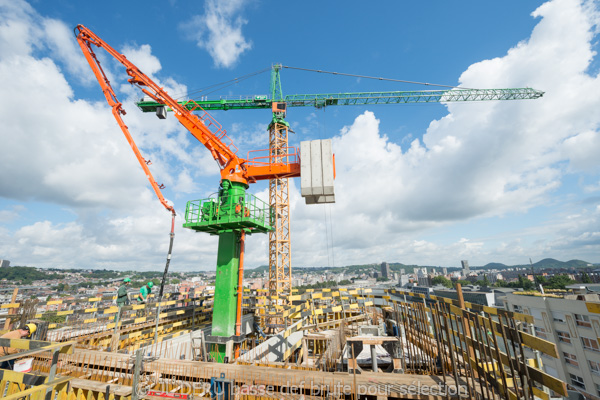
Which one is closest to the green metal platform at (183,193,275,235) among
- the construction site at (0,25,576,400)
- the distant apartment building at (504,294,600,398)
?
the construction site at (0,25,576,400)

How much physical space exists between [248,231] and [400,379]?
913 centimetres

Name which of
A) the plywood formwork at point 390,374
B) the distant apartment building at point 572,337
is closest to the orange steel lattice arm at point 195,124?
the plywood formwork at point 390,374

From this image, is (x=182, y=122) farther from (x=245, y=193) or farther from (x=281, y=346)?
(x=281, y=346)

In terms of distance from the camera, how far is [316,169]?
36.8 feet

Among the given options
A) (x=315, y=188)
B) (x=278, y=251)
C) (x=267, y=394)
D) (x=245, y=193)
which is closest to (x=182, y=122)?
(x=245, y=193)

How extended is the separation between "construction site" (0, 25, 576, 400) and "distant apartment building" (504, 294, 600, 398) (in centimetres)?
1367

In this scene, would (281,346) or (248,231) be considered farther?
(248,231)

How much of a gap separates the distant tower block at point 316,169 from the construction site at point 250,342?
0.05 metres

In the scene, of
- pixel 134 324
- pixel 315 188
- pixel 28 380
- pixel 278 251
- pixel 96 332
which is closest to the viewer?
pixel 28 380

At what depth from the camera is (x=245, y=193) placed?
12961mm

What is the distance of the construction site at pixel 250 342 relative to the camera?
4758 millimetres

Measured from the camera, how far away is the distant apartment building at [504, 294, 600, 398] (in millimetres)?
21516

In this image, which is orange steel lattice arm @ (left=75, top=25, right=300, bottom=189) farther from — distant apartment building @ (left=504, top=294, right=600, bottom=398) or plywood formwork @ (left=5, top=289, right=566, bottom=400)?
distant apartment building @ (left=504, top=294, right=600, bottom=398)

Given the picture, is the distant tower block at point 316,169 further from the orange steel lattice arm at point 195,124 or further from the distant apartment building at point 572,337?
the distant apartment building at point 572,337
